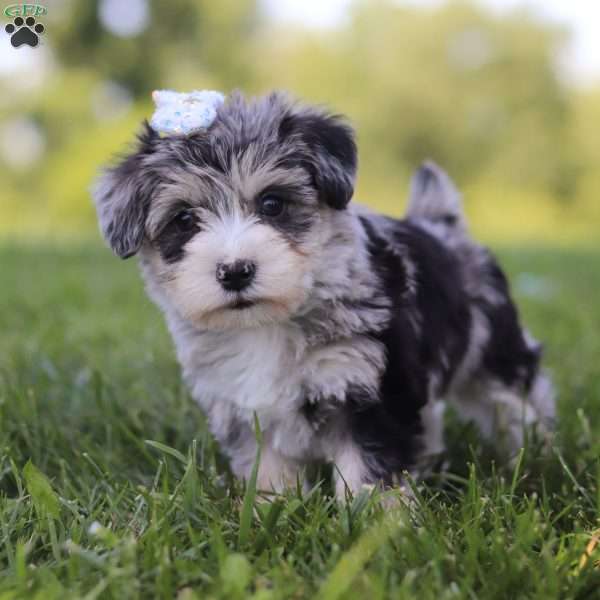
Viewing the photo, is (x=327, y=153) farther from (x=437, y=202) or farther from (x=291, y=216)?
(x=437, y=202)

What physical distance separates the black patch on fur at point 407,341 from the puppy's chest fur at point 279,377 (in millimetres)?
86

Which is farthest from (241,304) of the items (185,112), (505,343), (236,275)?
(505,343)

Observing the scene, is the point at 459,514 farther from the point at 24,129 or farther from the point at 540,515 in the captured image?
the point at 24,129

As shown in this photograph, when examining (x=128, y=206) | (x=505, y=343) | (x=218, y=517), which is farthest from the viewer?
(x=505, y=343)

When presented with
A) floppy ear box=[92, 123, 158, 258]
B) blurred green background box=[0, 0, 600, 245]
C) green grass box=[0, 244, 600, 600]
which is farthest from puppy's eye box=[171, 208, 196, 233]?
blurred green background box=[0, 0, 600, 245]

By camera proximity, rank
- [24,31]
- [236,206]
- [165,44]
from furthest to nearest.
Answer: [165,44], [24,31], [236,206]

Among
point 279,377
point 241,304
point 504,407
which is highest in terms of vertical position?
point 241,304

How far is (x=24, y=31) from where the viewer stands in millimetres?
4266

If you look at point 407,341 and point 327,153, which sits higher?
point 327,153

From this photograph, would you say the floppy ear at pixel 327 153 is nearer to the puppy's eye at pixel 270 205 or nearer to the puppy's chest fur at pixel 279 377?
the puppy's eye at pixel 270 205

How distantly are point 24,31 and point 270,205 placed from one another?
211cm

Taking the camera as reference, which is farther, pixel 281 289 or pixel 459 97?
pixel 459 97

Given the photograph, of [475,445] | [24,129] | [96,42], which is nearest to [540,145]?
[96,42]

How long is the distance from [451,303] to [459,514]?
3.67 ft
